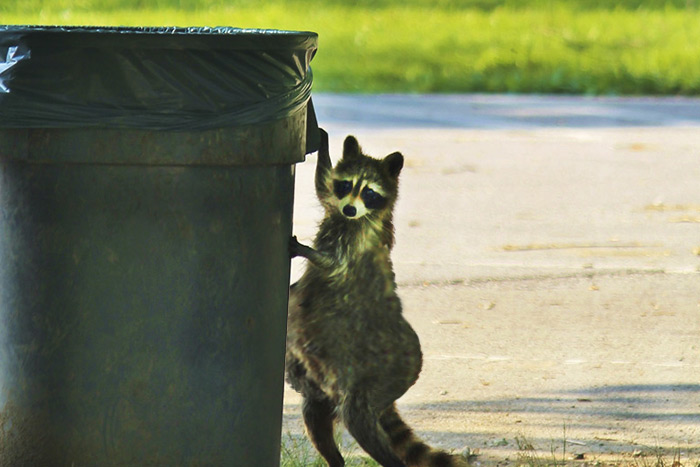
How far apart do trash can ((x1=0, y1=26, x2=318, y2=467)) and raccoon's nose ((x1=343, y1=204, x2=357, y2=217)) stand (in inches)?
15.1

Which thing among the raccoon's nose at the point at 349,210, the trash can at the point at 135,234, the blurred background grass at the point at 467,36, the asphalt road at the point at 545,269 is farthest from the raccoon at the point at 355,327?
the blurred background grass at the point at 467,36

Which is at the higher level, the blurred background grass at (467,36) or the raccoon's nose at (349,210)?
the blurred background grass at (467,36)

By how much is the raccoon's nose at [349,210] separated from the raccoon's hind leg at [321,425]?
600 mm

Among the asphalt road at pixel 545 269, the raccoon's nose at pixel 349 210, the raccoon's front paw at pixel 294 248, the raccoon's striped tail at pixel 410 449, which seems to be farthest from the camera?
the asphalt road at pixel 545 269

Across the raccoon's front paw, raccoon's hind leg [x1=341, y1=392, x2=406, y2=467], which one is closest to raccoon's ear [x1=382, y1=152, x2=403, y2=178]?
the raccoon's front paw

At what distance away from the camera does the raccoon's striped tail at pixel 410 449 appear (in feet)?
13.4

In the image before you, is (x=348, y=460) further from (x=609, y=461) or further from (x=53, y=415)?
(x=53, y=415)

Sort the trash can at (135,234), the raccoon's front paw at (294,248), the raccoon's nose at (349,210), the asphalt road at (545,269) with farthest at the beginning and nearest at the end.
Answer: the asphalt road at (545,269) → the raccoon's nose at (349,210) → the raccoon's front paw at (294,248) → the trash can at (135,234)

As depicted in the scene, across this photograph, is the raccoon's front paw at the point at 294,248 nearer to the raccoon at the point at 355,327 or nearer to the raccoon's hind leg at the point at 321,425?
the raccoon at the point at 355,327

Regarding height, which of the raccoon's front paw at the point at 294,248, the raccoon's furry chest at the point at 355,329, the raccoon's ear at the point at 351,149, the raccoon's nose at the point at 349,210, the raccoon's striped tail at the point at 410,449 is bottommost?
the raccoon's striped tail at the point at 410,449

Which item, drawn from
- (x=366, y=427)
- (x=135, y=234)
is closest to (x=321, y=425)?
(x=366, y=427)

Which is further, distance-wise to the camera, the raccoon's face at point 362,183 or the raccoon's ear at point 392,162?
the raccoon's ear at point 392,162

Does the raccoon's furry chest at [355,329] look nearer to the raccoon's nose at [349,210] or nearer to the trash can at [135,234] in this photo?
the raccoon's nose at [349,210]

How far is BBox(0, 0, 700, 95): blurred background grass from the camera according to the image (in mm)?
14828
